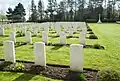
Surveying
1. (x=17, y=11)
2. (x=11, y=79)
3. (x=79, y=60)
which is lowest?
(x=11, y=79)

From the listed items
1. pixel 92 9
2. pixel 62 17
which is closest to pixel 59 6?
pixel 62 17

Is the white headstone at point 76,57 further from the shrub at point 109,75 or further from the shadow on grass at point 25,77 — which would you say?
the shadow on grass at point 25,77

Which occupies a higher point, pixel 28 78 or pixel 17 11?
pixel 17 11

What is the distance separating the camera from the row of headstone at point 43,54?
659cm

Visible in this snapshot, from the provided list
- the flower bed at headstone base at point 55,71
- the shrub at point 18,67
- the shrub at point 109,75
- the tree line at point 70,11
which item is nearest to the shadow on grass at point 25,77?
the flower bed at headstone base at point 55,71

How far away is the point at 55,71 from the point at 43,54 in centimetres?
84

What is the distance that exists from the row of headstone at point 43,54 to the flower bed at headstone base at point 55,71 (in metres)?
0.21

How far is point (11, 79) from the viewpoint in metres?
6.17

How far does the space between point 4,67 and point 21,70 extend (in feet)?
2.46

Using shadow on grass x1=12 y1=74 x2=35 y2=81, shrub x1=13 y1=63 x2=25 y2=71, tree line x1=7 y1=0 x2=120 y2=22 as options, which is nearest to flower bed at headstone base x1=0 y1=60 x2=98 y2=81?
shrub x1=13 y1=63 x2=25 y2=71

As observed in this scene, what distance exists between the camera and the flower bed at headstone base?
618cm

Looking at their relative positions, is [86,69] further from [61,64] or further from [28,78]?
[28,78]

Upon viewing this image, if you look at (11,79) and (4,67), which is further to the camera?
(4,67)

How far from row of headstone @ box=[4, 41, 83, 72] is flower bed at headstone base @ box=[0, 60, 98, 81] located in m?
0.21
